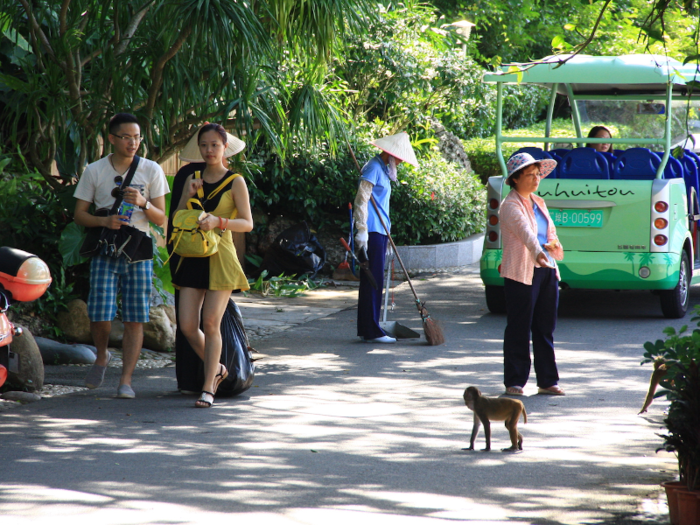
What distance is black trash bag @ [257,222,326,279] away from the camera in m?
12.1

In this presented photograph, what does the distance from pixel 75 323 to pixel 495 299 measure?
4.48 metres

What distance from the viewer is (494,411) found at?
15.5 ft

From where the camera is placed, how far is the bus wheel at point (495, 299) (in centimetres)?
952

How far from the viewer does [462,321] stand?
30.7ft

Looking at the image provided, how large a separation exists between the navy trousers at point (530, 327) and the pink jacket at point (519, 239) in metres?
0.08

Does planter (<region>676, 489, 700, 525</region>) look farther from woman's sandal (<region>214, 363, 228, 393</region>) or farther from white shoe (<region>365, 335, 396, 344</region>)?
white shoe (<region>365, 335, 396, 344</region>)

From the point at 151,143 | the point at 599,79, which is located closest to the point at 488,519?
the point at 151,143

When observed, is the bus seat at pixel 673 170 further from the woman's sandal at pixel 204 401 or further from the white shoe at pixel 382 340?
the woman's sandal at pixel 204 401

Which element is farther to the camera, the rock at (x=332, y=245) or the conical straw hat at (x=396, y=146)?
the rock at (x=332, y=245)

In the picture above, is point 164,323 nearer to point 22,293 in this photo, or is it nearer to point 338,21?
point 22,293

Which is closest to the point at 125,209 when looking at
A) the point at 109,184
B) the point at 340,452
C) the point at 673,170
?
the point at 109,184

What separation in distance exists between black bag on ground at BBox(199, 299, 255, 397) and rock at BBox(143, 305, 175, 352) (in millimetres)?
1676

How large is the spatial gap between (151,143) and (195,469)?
400 centimetres

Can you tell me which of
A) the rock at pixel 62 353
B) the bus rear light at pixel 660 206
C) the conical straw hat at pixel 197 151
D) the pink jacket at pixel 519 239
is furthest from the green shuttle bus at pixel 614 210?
the rock at pixel 62 353
